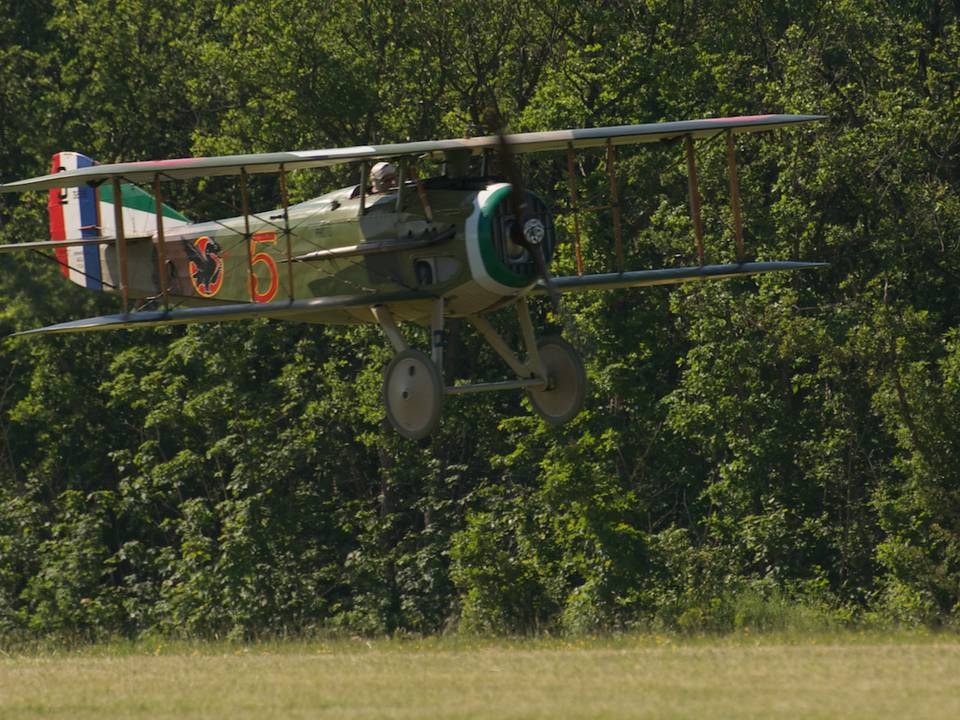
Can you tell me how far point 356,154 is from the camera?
A: 1562cm

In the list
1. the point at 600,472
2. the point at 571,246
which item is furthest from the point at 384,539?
the point at 571,246

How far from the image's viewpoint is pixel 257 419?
27.1 meters

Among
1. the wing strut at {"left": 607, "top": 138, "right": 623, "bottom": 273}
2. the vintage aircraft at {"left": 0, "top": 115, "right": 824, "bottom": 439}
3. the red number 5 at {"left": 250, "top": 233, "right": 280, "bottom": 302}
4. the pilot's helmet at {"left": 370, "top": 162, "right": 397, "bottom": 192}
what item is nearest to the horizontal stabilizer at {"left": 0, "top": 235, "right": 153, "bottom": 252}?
the vintage aircraft at {"left": 0, "top": 115, "right": 824, "bottom": 439}

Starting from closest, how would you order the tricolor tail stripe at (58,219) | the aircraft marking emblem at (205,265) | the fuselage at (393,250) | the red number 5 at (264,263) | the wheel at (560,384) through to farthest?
1. the fuselage at (393,250)
2. the wheel at (560,384)
3. the red number 5 at (264,263)
4. the aircraft marking emblem at (205,265)
5. the tricolor tail stripe at (58,219)

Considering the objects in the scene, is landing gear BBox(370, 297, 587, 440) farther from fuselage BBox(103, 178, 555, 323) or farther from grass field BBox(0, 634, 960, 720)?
grass field BBox(0, 634, 960, 720)

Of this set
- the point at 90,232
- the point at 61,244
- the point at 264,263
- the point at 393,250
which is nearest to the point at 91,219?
the point at 90,232

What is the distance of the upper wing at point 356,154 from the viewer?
1560 centimetres

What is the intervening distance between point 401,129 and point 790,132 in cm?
618

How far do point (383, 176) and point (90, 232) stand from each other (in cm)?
610

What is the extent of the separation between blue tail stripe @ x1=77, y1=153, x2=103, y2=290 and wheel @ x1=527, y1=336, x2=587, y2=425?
258 inches

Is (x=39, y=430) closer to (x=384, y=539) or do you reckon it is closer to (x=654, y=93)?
(x=384, y=539)

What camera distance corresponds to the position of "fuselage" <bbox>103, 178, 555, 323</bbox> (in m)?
15.4

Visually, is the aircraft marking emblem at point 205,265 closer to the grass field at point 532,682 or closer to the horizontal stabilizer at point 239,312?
the horizontal stabilizer at point 239,312

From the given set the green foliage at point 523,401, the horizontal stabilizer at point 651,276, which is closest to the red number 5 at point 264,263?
the horizontal stabilizer at point 651,276
